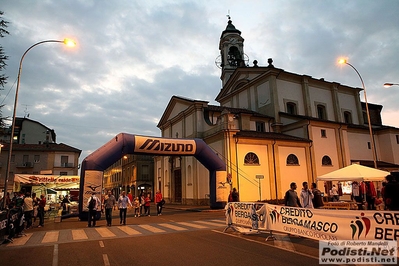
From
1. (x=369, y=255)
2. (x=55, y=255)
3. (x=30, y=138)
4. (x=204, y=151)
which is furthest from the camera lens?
(x=30, y=138)

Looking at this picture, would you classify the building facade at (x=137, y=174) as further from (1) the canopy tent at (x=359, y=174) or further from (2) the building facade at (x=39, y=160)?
(1) the canopy tent at (x=359, y=174)

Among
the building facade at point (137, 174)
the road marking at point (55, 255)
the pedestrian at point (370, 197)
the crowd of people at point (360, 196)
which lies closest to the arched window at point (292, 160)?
the crowd of people at point (360, 196)

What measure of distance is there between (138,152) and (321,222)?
44.4 ft

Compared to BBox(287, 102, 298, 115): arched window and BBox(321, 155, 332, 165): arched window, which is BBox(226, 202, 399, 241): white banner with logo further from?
BBox(287, 102, 298, 115): arched window

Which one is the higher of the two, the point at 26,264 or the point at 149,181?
the point at 149,181

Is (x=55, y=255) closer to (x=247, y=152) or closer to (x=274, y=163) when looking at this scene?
(x=247, y=152)

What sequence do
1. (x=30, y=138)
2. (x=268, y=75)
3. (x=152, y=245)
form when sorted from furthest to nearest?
(x=30, y=138) → (x=268, y=75) → (x=152, y=245)

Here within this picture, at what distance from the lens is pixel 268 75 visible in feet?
109

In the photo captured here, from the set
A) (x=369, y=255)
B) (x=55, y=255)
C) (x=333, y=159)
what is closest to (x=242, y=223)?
(x=369, y=255)

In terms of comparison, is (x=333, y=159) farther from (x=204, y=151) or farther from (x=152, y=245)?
(x=152, y=245)

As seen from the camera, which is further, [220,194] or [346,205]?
[220,194]

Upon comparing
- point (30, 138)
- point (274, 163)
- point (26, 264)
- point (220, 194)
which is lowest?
point (26, 264)

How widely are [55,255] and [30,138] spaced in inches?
2150

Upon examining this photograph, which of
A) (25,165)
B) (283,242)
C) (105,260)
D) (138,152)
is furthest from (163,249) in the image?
(25,165)
